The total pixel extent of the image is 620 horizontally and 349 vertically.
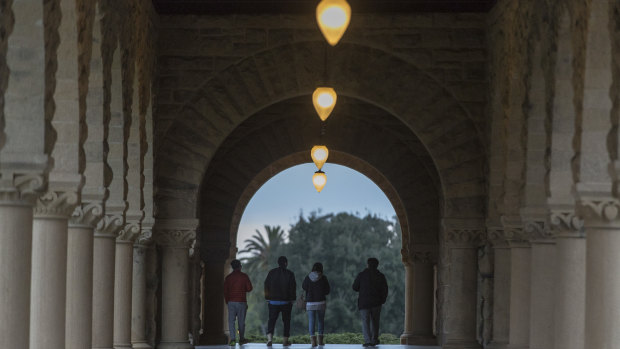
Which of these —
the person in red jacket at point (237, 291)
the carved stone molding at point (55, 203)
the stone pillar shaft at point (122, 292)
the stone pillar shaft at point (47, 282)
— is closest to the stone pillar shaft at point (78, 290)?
the stone pillar shaft at point (47, 282)

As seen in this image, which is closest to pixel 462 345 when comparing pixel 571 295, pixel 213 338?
pixel 571 295

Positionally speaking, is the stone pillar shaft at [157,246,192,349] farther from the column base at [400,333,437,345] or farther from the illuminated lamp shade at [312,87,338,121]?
the column base at [400,333,437,345]

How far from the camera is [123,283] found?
1578 centimetres

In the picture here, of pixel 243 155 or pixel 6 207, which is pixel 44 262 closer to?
pixel 6 207

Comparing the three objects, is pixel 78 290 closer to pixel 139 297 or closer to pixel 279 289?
pixel 139 297

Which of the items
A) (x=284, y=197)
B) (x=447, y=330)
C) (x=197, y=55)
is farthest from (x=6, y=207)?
(x=284, y=197)

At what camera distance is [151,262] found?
17.7 metres

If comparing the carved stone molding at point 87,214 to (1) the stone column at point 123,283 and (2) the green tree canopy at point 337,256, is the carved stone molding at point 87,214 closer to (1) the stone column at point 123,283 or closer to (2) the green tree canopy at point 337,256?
(1) the stone column at point 123,283

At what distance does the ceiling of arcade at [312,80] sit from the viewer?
56.8 ft

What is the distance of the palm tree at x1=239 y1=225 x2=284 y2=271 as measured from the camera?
175ft

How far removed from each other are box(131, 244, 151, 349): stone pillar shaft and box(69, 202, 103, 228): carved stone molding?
444 centimetres

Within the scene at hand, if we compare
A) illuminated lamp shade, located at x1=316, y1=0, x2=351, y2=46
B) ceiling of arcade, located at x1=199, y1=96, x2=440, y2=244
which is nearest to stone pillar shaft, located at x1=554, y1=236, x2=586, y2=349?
illuminated lamp shade, located at x1=316, y1=0, x2=351, y2=46

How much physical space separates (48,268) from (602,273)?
5.23m

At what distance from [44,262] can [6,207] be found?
2024 millimetres
